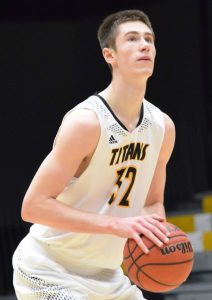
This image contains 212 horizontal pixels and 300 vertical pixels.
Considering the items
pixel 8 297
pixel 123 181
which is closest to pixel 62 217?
pixel 123 181

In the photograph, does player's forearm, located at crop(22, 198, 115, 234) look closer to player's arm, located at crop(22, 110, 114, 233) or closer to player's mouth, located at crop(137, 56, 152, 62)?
player's arm, located at crop(22, 110, 114, 233)

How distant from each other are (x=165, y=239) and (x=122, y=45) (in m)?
1.04

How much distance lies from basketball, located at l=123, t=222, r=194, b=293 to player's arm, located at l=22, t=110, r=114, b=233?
0.76ft

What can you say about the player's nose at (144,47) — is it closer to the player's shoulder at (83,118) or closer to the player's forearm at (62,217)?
the player's shoulder at (83,118)

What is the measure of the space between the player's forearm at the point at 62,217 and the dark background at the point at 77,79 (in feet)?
19.6

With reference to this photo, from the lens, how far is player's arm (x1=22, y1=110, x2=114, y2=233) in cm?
340

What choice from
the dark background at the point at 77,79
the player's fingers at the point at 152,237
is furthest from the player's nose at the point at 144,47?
the dark background at the point at 77,79

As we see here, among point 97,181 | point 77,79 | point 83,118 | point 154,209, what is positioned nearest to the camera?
point 83,118

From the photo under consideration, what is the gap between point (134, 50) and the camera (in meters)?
3.68

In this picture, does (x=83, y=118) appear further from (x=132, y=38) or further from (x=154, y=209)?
(x=154, y=209)

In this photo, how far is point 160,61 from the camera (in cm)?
1062

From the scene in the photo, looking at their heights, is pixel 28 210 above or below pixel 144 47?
below

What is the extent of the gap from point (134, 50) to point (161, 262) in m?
1.05

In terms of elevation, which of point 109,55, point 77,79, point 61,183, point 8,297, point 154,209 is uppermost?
point 109,55
